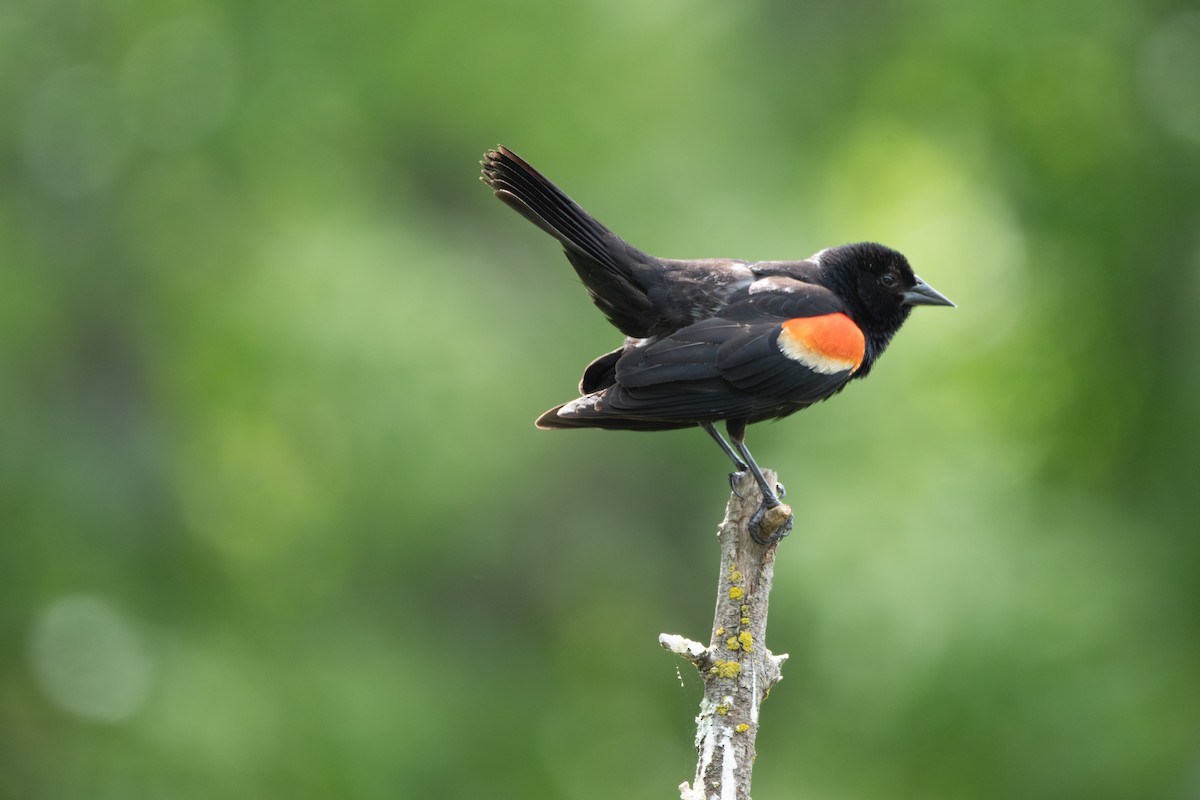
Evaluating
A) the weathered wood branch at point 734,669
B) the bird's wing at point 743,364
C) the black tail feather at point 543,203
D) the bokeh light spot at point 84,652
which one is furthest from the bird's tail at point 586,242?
the bokeh light spot at point 84,652

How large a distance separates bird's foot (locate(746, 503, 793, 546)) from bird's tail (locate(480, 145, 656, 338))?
3.75 feet

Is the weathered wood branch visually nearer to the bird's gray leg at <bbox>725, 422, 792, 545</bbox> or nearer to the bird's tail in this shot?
the bird's gray leg at <bbox>725, 422, 792, 545</bbox>

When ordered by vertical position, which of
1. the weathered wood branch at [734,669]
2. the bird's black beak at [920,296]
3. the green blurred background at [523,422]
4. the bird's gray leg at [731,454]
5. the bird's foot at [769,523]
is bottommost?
the weathered wood branch at [734,669]

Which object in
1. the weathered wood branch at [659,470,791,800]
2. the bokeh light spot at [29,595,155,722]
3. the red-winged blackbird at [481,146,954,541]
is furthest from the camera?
the bokeh light spot at [29,595,155,722]

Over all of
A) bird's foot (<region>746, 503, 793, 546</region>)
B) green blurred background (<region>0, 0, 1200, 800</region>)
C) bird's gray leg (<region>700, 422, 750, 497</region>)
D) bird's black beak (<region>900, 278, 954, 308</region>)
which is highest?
green blurred background (<region>0, 0, 1200, 800</region>)

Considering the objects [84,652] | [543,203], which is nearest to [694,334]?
[543,203]

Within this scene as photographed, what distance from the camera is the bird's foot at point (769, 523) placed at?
3531 mm

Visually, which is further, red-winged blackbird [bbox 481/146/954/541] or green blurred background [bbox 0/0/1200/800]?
green blurred background [bbox 0/0/1200/800]

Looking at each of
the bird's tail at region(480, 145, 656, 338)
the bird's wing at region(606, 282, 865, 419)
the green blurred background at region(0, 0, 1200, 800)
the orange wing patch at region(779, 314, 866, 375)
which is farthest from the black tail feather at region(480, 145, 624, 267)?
the green blurred background at region(0, 0, 1200, 800)

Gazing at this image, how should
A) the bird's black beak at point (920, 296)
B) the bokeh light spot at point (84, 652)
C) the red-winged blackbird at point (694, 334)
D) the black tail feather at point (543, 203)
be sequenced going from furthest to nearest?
the bokeh light spot at point (84, 652)
the bird's black beak at point (920, 296)
the red-winged blackbird at point (694, 334)
the black tail feather at point (543, 203)

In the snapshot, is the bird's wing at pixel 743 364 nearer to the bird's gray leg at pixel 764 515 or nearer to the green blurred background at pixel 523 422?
the bird's gray leg at pixel 764 515

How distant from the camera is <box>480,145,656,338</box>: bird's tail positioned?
13.3 feet

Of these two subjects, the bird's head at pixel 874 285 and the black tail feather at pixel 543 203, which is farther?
the bird's head at pixel 874 285

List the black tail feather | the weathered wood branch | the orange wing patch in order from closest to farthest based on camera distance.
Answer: the weathered wood branch → the black tail feather → the orange wing patch
